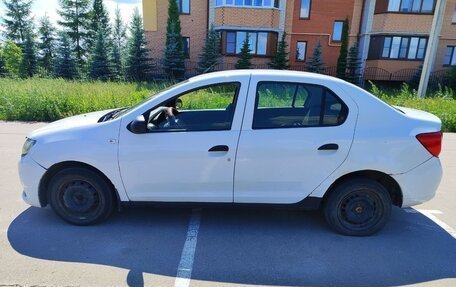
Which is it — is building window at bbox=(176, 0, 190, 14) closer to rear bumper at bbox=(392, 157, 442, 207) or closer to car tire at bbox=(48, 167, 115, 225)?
car tire at bbox=(48, 167, 115, 225)

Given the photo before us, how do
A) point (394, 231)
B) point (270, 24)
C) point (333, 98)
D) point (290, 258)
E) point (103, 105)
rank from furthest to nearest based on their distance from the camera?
point (270, 24)
point (103, 105)
point (394, 231)
point (333, 98)
point (290, 258)

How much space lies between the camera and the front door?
3.25 metres

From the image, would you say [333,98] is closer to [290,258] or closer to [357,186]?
[357,186]

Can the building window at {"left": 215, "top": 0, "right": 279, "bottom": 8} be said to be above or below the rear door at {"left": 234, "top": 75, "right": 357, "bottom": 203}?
above

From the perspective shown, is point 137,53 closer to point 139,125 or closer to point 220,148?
point 139,125

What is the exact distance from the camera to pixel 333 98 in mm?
3342

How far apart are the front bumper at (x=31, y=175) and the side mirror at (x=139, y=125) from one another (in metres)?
1.11

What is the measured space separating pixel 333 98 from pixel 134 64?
19.9 m

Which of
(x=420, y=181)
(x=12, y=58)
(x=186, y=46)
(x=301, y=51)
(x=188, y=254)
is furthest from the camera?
(x=12, y=58)

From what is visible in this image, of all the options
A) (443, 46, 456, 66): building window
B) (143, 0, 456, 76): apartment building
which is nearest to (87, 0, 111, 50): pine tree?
(143, 0, 456, 76): apartment building

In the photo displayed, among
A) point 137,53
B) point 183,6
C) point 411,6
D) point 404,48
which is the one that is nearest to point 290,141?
point 137,53

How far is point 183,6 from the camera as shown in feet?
73.5

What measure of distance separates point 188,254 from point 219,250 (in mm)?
311

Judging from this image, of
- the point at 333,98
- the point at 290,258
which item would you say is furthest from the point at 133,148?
the point at 333,98
